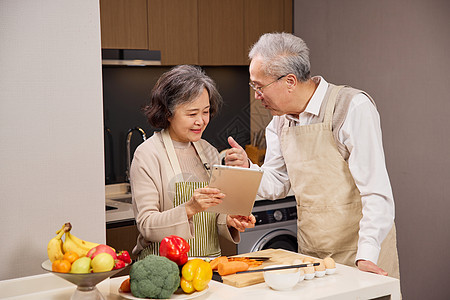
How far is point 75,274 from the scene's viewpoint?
4.44 feet

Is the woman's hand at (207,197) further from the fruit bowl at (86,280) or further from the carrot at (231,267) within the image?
the fruit bowl at (86,280)

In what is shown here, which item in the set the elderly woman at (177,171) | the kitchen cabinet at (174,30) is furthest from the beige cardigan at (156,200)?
the kitchen cabinet at (174,30)

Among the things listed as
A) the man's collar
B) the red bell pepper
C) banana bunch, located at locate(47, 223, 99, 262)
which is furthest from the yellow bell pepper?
the man's collar

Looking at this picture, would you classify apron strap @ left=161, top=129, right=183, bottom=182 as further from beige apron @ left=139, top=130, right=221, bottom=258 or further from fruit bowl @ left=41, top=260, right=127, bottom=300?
fruit bowl @ left=41, top=260, right=127, bottom=300

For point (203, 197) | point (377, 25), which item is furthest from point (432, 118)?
point (203, 197)

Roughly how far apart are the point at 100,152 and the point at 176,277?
0.55m

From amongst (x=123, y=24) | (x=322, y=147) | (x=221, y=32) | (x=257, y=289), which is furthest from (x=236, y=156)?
(x=221, y=32)

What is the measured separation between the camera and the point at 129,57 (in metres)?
3.38

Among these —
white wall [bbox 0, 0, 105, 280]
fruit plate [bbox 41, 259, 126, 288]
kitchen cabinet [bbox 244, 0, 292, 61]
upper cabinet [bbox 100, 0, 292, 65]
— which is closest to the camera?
fruit plate [bbox 41, 259, 126, 288]

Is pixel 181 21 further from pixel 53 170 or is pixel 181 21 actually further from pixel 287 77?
pixel 53 170

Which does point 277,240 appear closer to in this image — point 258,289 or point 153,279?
point 258,289

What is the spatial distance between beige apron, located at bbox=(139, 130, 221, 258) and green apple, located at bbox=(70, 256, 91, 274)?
0.74 meters

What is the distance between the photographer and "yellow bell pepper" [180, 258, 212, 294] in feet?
5.07

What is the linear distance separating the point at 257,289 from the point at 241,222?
0.50m
